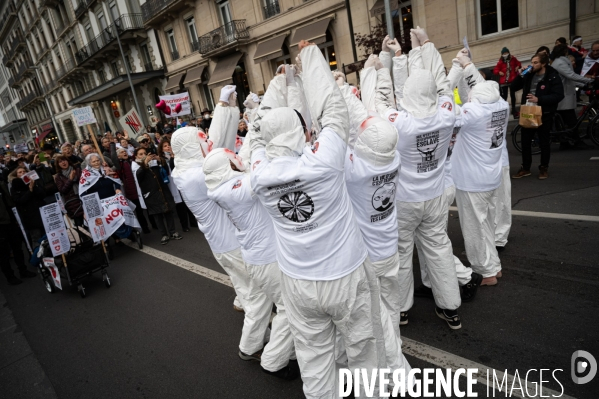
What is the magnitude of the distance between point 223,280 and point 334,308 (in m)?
2.93

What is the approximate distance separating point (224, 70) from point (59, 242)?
57.6ft

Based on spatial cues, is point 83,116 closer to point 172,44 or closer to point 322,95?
point 322,95

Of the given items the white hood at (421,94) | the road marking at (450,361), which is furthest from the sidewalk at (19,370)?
the white hood at (421,94)

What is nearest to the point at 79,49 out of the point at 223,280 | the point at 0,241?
the point at 0,241

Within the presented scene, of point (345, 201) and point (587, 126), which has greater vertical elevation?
point (345, 201)

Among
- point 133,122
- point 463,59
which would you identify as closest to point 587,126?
point 463,59

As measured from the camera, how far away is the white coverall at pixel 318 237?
1.94 metres

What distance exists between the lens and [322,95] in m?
2.15

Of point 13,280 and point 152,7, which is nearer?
point 13,280

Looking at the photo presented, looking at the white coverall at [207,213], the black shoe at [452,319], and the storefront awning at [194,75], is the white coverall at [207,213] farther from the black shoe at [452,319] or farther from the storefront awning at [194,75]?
the storefront awning at [194,75]

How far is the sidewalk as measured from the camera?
128 inches

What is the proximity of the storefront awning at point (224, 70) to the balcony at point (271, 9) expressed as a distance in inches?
107

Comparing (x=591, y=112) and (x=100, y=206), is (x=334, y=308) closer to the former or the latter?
(x=100, y=206)

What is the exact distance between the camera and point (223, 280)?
4.69m
